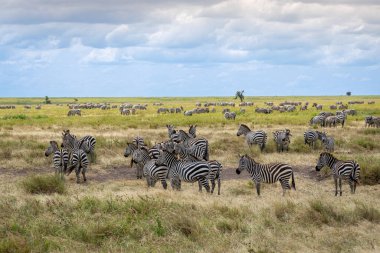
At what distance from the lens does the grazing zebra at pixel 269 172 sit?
52.4 ft

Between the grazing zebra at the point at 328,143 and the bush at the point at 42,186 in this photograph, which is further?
the grazing zebra at the point at 328,143

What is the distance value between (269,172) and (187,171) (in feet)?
8.09

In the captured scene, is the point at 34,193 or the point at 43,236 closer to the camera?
the point at 43,236

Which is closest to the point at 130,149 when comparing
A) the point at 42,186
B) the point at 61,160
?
the point at 61,160

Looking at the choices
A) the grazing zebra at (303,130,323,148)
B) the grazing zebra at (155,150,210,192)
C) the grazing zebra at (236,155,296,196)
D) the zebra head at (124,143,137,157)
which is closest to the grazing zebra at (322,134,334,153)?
the grazing zebra at (303,130,323,148)

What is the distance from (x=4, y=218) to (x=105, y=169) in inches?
452

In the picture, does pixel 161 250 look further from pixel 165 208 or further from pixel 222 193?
pixel 222 193

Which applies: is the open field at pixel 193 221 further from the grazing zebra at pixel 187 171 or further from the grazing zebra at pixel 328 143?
the grazing zebra at pixel 328 143

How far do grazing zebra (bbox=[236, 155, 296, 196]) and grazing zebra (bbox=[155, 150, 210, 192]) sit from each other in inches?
42.9

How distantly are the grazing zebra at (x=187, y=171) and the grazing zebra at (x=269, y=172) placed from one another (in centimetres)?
109

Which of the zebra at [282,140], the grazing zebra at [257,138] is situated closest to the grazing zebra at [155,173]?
the grazing zebra at [257,138]

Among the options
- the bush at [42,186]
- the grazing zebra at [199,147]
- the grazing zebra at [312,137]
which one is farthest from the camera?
the grazing zebra at [312,137]

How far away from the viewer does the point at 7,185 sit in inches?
712

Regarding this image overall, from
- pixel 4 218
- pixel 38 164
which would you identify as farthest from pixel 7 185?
pixel 4 218
